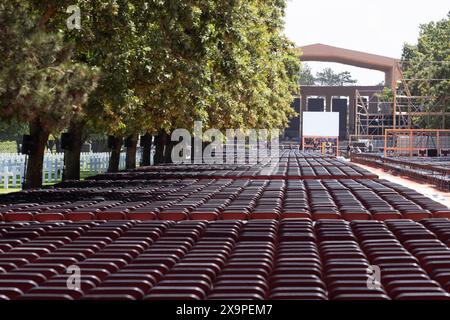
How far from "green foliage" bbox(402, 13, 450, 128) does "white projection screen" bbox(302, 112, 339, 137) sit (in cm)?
797

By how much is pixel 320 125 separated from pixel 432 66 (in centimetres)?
1599

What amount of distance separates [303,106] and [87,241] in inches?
3883

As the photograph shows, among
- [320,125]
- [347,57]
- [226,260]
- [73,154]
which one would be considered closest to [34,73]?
[226,260]

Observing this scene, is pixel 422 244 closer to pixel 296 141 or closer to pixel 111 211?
pixel 111 211

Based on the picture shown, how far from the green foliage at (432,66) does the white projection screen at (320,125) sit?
797 centimetres

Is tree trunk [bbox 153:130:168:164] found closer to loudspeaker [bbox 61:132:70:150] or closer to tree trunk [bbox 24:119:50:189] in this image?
loudspeaker [bbox 61:132:70:150]

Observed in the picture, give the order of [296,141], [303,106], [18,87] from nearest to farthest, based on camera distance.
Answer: [18,87]
[296,141]
[303,106]

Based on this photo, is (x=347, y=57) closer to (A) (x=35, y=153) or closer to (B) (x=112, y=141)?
(B) (x=112, y=141)

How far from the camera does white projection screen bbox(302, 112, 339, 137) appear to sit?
77.7 metres

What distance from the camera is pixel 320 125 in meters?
78.1

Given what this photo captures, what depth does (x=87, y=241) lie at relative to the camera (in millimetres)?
11547

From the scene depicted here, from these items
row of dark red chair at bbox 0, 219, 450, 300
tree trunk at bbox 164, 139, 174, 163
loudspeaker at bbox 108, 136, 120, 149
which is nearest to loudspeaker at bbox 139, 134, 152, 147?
tree trunk at bbox 164, 139, 174, 163

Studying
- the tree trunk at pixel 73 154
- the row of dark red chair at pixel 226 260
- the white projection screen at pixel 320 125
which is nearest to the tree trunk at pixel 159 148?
the tree trunk at pixel 73 154
